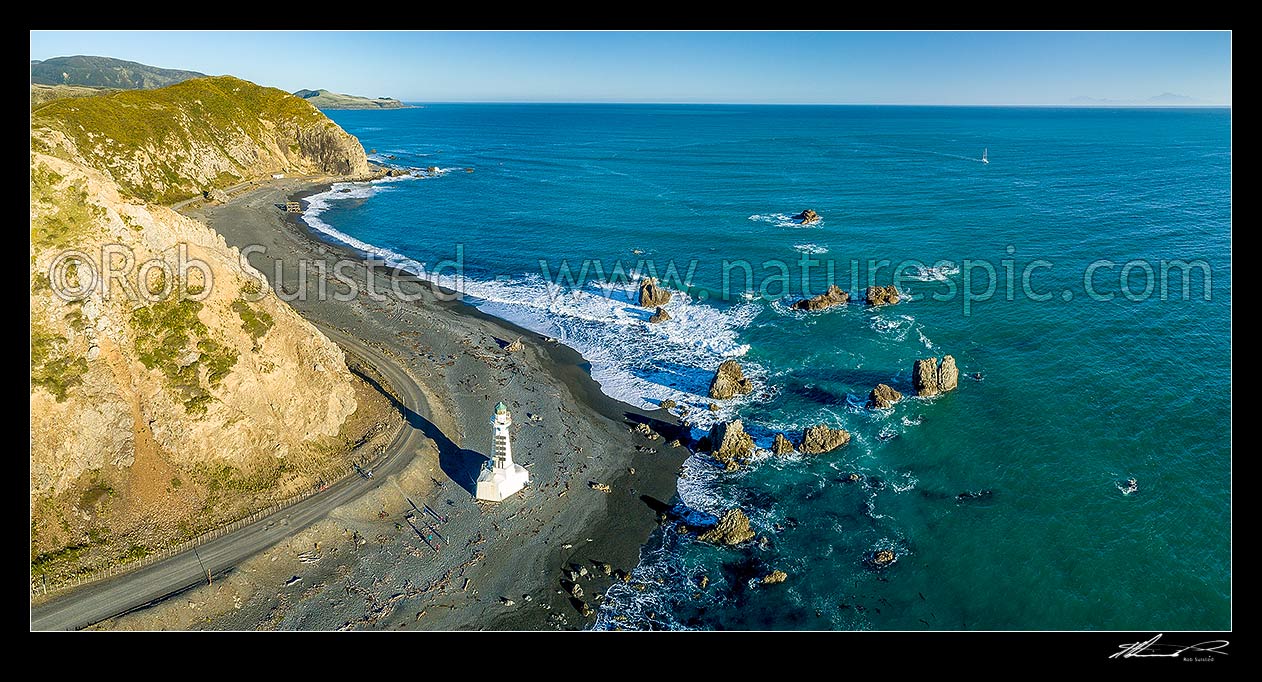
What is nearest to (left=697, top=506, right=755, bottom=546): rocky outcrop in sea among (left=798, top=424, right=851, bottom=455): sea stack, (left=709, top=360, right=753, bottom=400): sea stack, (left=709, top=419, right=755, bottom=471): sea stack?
(left=709, top=419, right=755, bottom=471): sea stack

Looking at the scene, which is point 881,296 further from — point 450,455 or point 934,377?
point 450,455

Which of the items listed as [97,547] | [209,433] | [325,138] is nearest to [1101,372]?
[209,433]

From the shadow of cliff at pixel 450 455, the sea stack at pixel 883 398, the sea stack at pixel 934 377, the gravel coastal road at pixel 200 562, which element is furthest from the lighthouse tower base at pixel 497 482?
the sea stack at pixel 934 377

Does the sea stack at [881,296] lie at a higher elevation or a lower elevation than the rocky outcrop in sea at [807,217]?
lower

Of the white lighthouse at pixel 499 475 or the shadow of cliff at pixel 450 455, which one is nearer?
the white lighthouse at pixel 499 475

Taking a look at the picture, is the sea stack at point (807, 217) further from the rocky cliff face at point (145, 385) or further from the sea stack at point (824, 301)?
the rocky cliff face at point (145, 385)

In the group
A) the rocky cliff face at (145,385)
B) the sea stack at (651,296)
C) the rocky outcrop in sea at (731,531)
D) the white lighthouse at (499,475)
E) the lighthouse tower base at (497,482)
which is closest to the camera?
the rocky cliff face at (145,385)
